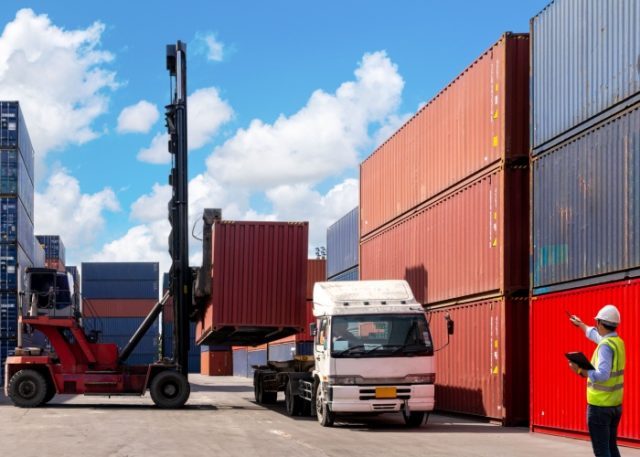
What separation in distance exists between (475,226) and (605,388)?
10.6 meters

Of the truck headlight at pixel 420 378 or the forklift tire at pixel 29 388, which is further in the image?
the forklift tire at pixel 29 388

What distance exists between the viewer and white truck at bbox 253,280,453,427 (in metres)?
16.9

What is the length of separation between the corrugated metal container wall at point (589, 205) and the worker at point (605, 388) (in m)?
5.01

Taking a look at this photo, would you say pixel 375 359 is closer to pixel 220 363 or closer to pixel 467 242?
pixel 467 242

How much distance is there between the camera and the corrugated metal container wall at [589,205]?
44.8 ft

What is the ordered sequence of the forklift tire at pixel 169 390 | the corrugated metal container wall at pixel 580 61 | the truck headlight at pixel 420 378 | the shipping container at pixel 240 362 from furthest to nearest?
the shipping container at pixel 240 362 → the forklift tire at pixel 169 390 → the truck headlight at pixel 420 378 → the corrugated metal container wall at pixel 580 61

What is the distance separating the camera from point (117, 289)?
74.8m

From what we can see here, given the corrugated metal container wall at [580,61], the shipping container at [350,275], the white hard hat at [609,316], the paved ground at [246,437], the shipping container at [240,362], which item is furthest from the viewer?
the shipping container at [240,362]

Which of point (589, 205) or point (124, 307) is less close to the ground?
point (589, 205)

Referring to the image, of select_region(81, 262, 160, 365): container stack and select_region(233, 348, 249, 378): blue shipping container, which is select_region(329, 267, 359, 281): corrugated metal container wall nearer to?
select_region(233, 348, 249, 378): blue shipping container

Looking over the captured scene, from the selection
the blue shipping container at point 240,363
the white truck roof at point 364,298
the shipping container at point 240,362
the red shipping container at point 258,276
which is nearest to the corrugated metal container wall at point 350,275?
the red shipping container at point 258,276

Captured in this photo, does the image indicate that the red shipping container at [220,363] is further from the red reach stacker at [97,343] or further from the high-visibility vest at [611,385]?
the high-visibility vest at [611,385]

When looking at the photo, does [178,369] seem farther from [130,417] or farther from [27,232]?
[27,232]

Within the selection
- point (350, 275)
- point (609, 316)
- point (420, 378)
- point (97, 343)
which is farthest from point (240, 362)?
point (609, 316)
